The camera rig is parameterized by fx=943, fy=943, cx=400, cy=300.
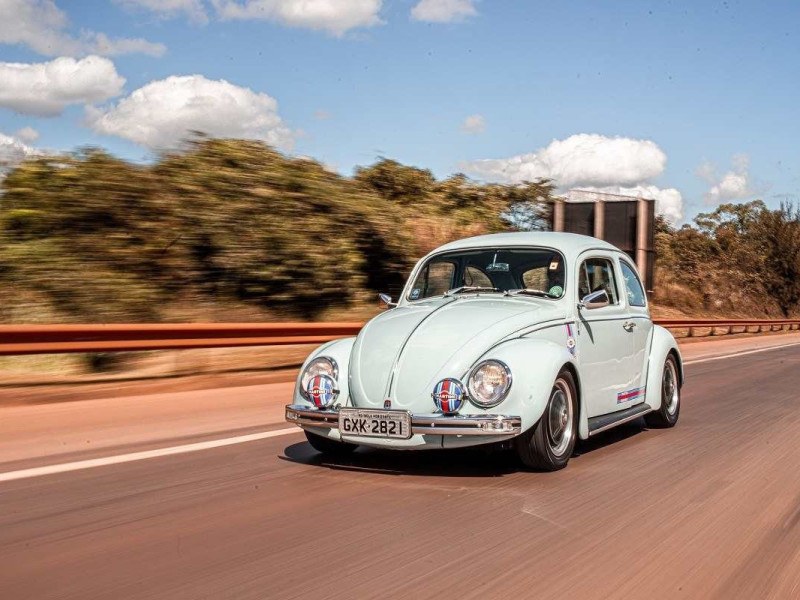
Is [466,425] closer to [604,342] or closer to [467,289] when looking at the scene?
[467,289]

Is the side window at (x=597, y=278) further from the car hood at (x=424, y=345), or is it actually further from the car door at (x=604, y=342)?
the car hood at (x=424, y=345)

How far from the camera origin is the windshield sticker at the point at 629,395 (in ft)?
24.0

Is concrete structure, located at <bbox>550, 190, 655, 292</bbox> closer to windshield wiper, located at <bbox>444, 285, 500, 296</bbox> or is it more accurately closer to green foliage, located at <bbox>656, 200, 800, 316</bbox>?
windshield wiper, located at <bbox>444, 285, 500, 296</bbox>

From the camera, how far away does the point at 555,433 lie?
6.12 m

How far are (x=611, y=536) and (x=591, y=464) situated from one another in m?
1.97

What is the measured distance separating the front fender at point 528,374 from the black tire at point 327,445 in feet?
4.21

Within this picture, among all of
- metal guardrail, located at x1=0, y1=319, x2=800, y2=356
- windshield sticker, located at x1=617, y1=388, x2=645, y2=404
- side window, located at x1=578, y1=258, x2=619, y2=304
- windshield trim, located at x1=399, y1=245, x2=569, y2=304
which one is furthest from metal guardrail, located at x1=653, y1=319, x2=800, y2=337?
windshield trim, located at x1=399, y1=245, x2=569, y2=304

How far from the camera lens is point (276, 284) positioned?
50.7ft

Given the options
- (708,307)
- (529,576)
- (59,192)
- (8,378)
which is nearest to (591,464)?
(529,576)

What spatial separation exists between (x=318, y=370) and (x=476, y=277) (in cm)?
163

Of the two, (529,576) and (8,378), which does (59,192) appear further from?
(529,576)

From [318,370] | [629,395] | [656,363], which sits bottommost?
[629,395]

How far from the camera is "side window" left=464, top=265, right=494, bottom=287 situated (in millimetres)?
7094

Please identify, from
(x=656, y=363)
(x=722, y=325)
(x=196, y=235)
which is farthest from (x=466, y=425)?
(x=722, y=325)
